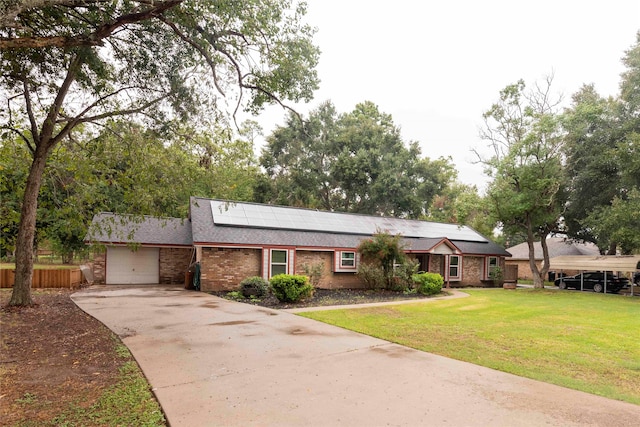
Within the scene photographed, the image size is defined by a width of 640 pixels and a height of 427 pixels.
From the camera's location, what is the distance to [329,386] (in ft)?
16.3

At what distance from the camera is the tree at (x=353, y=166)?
35781mm

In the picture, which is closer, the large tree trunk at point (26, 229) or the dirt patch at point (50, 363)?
the dirt patch at point (50, 363)

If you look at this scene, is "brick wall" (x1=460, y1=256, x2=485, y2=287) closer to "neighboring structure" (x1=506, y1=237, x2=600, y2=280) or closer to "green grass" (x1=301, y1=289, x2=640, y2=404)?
"green grass" (x1=301, y1=289, x2=640, y2=404)

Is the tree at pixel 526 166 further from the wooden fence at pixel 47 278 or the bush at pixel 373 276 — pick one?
the wooden fence at pixel 47 278

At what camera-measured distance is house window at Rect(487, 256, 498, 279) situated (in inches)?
987

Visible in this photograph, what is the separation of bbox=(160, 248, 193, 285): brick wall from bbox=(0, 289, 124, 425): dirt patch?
9913mm

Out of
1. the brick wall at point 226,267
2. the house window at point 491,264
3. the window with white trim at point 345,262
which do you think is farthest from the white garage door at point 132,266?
the house window at point 491,264

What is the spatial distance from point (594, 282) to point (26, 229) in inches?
1195

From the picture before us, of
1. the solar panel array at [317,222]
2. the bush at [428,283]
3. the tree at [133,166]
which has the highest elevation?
the tree at [133,166]

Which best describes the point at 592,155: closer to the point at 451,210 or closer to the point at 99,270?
the point at 451,210

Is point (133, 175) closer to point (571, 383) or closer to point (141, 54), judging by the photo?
point (141, 54)

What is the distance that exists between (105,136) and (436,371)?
11.1 meters

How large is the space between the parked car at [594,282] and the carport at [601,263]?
2.90 ft

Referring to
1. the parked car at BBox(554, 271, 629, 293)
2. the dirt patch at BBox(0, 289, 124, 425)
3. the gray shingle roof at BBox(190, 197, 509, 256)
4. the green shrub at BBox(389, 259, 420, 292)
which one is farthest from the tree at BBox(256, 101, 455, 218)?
the dirt patch at BBox(0, 289, 124, 425)
